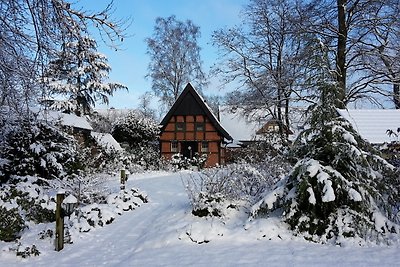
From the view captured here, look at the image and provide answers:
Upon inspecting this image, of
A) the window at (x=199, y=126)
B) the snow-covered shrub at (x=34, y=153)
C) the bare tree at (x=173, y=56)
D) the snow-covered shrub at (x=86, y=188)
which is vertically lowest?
the snow-covered shrub at (x=86, y=188)

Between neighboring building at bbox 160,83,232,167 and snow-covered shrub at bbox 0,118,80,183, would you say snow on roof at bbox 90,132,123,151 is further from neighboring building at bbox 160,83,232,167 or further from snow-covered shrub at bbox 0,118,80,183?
snow-covered shrub at bbox 0,118,80,183

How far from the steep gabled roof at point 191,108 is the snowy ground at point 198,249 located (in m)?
17.8

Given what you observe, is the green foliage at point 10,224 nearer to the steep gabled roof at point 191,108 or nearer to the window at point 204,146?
the steep gabled roof at point 191,108

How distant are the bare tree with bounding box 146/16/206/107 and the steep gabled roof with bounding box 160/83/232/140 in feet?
18.4

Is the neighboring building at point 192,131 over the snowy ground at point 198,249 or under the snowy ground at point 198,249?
over

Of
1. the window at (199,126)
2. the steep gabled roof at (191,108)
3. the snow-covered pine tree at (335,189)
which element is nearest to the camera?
the snow-covered pine tree at (335,189)

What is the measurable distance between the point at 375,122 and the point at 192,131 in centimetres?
1487

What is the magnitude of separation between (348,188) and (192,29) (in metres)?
26.8

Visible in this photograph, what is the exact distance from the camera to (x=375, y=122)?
12.9m

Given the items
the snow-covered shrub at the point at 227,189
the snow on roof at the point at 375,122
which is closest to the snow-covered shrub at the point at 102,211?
the snow-covered shrub at the point at 227,189

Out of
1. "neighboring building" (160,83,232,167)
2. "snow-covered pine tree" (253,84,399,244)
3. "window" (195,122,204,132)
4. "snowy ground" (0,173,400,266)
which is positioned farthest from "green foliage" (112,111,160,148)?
"snow-covered pine tree" (253,84,399,244)

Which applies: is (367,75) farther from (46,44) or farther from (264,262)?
(46,44)

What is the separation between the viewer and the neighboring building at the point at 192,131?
25605 mm

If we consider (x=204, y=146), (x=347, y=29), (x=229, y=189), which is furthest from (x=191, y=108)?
(x=229, y=189)
